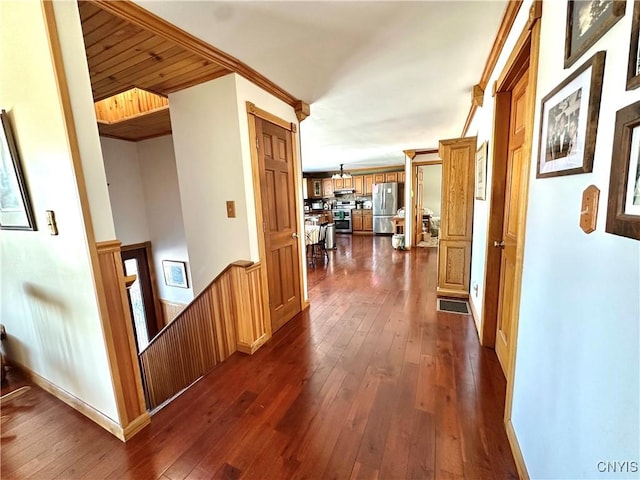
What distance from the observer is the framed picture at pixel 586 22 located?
656mm

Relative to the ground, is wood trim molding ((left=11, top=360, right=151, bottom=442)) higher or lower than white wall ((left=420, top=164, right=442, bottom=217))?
lower

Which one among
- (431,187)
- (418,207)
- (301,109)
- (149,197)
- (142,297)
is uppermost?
(301,109)

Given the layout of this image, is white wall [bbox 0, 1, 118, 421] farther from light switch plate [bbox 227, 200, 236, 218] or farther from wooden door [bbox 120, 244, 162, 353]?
wooden door [bbox 120, 244, 162, 353]

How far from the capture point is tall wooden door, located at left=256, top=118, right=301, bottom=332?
2398 mm

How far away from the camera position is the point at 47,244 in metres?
1.51

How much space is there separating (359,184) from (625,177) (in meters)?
8.68

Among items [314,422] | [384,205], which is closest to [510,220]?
[314,422]

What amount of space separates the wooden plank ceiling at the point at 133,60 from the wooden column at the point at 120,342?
1.25m

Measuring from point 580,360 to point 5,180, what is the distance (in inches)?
110

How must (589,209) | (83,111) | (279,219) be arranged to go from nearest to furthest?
(589,209)
(83,111)
(279,219)

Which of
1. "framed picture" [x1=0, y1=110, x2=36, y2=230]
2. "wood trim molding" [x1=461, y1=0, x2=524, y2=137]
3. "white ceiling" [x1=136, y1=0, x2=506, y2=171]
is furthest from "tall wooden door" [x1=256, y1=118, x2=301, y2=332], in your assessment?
"wood trim molding" [x1=461, y1=0, x2=524, y2=137]

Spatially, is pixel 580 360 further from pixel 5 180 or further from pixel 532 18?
pixel 5 180

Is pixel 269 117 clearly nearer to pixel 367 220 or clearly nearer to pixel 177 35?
pixel 177 35

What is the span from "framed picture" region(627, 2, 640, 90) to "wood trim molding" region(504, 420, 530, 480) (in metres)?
1.46
